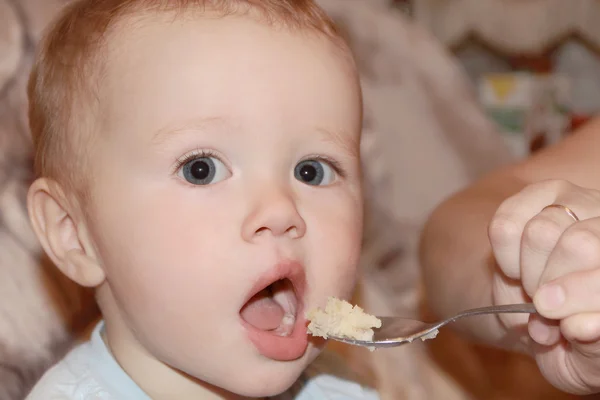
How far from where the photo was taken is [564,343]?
33.3 inches

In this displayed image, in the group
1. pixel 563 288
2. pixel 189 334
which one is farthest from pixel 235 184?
pixel 563 288

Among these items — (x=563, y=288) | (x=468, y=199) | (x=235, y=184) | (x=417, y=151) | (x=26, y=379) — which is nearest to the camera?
(x=563, y=288)

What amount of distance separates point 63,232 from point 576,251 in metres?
0.57

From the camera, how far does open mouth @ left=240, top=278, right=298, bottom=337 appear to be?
884mm

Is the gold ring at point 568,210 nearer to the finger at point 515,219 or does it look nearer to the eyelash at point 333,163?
the finger at point 515,219

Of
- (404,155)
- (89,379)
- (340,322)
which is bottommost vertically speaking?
(404,155)

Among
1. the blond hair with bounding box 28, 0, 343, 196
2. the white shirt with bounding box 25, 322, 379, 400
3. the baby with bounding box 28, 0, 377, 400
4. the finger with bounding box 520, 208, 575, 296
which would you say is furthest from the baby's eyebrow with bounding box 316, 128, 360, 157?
the white shirt with bounding box 25, 322, 379, 400

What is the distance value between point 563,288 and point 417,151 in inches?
33.7

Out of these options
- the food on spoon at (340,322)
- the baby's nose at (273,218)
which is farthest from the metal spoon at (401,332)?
the baby's nose at (273,218)

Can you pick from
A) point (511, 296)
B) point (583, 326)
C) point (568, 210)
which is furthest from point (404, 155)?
point (583, 326)

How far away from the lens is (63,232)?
3.03 ft

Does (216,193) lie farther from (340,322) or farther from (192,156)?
(340,322)

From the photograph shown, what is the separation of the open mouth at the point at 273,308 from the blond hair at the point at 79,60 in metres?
0.23

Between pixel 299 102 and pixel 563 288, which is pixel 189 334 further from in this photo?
pixel 563 288
